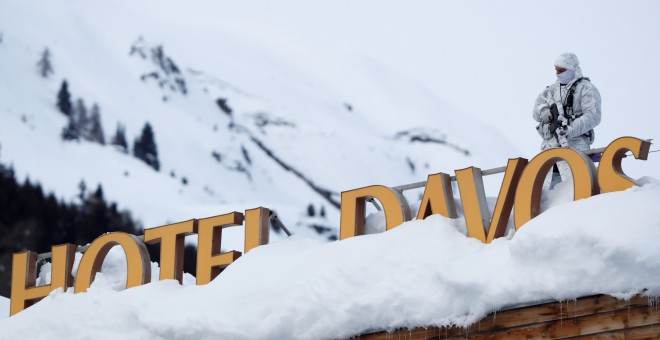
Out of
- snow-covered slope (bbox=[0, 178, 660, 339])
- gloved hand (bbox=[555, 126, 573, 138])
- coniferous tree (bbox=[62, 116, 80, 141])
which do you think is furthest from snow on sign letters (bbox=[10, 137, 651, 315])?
coniferous tree (bbox=[62, 116, 80, 141])

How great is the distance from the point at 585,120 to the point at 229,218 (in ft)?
15.3

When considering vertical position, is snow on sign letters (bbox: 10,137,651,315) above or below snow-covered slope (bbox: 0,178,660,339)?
above

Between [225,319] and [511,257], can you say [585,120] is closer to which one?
[511,257]

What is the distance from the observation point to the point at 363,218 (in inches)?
539

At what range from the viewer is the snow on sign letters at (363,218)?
11867mm

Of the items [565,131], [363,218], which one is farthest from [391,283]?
[565,131]

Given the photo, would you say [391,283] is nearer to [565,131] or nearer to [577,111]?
[565,131]

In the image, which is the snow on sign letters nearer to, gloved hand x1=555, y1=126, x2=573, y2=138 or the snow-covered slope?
the snow-covered slope

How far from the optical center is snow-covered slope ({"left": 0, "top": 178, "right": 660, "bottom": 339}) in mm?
10805

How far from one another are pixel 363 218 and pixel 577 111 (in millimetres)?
2810

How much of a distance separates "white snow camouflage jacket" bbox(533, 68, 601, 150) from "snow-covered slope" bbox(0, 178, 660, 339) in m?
1.09

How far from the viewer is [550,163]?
12312mm

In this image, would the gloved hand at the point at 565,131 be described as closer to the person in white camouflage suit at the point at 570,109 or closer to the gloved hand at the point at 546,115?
the person in white camouflage suit at the point at 570,109

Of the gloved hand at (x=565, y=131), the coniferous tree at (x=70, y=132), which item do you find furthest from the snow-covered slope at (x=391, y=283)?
the coniferous tree at (x=70, y=132)
